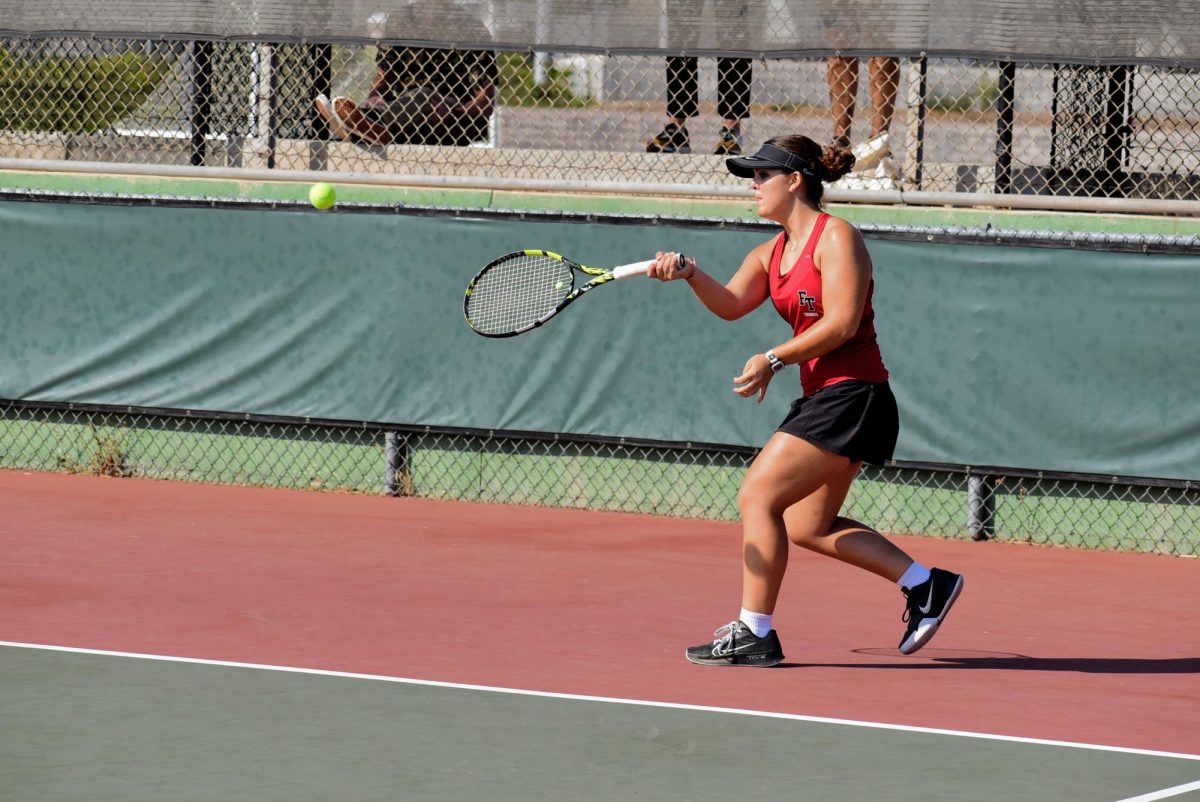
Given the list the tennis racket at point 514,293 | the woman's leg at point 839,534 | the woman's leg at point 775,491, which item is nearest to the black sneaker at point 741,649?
the woman's leg at point 775,491

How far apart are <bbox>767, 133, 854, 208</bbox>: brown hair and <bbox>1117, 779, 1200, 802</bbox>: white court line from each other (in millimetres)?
2248

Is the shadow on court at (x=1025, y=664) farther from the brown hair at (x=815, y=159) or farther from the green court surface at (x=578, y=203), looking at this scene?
the green court surface at (x=578, y=203)

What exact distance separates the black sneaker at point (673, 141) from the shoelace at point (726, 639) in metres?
4.41

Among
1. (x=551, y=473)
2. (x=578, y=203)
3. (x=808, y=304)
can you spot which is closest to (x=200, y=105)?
(x=578, y=203)

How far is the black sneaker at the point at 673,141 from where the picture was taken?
32.8 ft

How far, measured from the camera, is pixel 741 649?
604cm

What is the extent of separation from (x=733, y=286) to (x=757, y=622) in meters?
1.09

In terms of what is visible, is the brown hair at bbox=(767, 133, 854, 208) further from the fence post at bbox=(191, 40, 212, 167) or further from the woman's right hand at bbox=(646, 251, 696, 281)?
the fence post at bbox=(191, 40, 212, 167)

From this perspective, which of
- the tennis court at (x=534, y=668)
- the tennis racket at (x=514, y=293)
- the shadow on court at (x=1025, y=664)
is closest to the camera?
the tennis court at (x=534, y=668)

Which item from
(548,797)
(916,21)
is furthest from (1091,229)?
(548,797)

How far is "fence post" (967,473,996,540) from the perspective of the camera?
8.97 metres

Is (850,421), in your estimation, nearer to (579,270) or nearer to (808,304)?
(808,304)

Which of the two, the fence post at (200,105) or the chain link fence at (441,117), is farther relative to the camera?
the fence post at (200,105)

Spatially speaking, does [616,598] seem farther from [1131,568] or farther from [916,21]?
[916,21]
